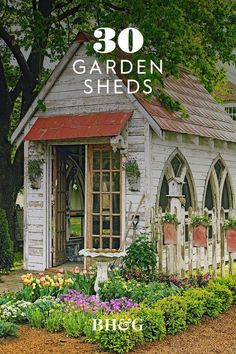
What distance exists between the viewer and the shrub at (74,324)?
8422mm

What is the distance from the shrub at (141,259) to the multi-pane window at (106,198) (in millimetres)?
1773

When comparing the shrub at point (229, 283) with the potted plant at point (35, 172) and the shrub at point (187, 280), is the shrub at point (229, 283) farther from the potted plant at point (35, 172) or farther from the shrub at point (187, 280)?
the potted plant at point (35, 172)

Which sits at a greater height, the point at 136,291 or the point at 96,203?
the point at 96,203

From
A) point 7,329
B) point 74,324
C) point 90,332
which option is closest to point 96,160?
point 74,324

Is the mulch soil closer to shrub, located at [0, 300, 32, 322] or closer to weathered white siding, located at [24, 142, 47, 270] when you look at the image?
shrub, located at [0, 300, 32, 322]

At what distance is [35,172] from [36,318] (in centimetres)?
595

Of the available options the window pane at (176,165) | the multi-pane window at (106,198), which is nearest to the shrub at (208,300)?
the multi-pane window at (106,198)

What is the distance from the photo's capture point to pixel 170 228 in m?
11.2

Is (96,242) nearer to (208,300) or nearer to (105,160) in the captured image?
(105,160)

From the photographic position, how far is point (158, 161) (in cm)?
1339

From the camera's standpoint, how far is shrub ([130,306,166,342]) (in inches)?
324

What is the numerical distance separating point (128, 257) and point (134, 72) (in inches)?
150

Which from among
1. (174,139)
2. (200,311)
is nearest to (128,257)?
(200,311)

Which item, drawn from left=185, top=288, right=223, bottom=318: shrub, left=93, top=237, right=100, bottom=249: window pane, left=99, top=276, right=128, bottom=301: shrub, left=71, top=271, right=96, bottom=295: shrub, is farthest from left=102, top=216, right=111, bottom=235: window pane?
left=185, top=288, right=223, bottom=318: shrub
